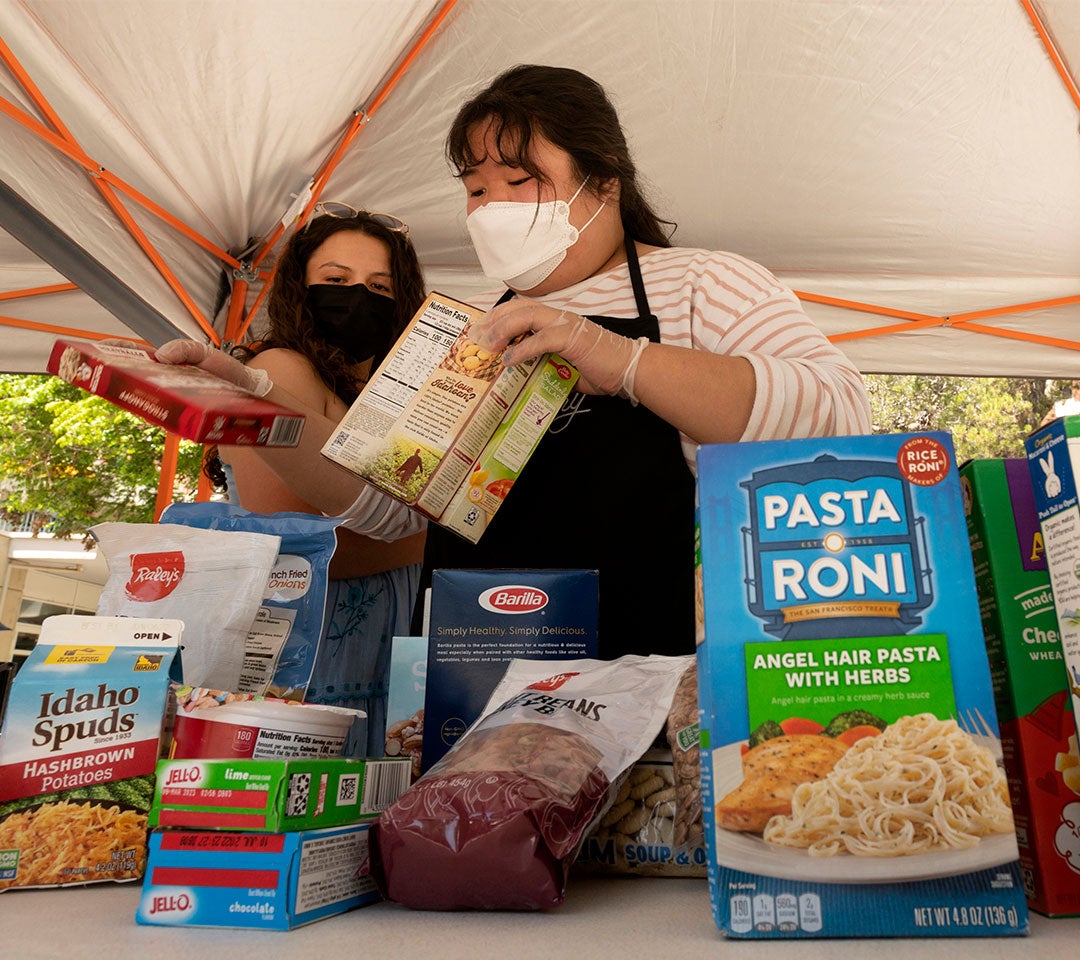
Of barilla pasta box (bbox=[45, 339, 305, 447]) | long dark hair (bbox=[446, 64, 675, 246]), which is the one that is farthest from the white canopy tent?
barilla pasta box (bbox=[45, 339, 305, 447])

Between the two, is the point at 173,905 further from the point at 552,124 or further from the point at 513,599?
the point at 552,124

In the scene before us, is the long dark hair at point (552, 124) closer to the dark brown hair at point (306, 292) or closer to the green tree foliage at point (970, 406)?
the dark brown hair at point (306, 292)

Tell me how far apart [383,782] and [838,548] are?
486mm

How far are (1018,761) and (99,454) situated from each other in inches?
405

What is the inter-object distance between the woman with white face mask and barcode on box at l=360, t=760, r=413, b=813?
428 millimetres

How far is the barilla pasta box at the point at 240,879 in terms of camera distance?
0.66 m

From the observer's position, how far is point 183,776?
72 centimetres

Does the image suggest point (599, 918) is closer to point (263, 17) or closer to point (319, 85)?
point (263, 17)

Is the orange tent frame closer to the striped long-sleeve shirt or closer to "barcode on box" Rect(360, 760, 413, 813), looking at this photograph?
the striped long-sleeve shirt

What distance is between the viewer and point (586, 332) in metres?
1.14

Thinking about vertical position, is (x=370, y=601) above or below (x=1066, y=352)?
below

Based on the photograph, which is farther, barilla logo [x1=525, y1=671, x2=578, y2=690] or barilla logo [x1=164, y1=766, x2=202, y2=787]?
barilla logo [x1=525, y1=671, x2=578, y2=690]

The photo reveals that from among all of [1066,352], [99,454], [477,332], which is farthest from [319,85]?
[99,454]

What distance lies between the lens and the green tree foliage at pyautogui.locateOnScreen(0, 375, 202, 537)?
939cm
